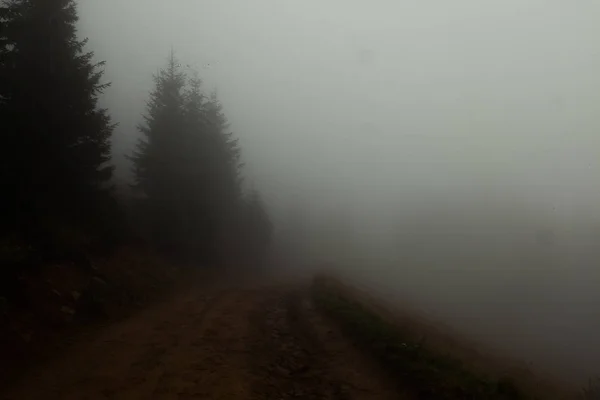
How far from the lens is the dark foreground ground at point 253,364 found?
8.59 meters

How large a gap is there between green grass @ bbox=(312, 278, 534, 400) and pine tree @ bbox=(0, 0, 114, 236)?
10.5 meters

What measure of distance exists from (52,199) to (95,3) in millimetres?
117403

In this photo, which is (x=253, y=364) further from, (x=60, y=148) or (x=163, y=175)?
(x=163, y=175)

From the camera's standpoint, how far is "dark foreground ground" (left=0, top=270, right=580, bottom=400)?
859 centimetres

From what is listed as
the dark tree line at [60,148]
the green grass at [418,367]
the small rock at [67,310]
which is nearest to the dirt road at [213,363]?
the green grass at [418,367]

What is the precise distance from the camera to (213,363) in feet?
34.0

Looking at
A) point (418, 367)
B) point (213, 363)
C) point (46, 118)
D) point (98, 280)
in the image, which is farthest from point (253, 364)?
point (46, 118)

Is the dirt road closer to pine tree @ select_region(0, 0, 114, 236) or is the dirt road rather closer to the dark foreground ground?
the dark foreground ground

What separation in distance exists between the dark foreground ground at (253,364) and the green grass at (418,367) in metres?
0.02

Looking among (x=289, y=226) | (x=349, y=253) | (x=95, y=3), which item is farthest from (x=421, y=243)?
(x=95, y=3)

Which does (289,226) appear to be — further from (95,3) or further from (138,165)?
(95,3)

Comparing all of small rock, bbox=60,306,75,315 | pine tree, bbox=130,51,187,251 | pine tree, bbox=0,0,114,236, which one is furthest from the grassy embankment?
pine tree, bbox=130,51,187,251

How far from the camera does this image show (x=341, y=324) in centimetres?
1336

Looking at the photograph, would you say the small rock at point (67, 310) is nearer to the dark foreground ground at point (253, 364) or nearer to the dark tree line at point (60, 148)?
the dark foreground ground at point (253, 364)
